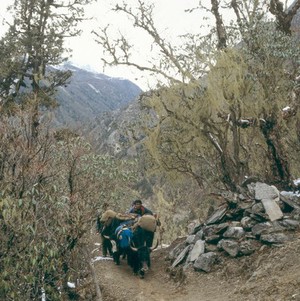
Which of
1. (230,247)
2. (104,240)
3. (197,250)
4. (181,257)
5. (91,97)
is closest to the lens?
(230,247)

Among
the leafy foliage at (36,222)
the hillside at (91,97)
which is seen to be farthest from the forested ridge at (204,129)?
the hillside at (91,97)

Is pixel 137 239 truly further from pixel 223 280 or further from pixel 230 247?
pixel 223 280

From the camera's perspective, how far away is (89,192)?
10859 millimetres

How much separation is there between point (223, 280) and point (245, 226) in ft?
5.16

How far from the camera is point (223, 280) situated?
924cm

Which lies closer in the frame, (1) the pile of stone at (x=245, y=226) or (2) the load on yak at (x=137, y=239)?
(1) the pile of stone at (x=245, y=226)

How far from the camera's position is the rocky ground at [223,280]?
7.71 metres

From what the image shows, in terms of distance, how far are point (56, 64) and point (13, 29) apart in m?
2.72

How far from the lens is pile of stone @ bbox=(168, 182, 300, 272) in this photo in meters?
9.80

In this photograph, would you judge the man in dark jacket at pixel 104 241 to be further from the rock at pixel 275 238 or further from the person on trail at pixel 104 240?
the rock at pixel 275 238

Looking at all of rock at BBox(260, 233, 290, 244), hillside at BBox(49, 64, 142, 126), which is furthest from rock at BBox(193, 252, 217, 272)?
hillside at BBox(49, 64, 142, 126)

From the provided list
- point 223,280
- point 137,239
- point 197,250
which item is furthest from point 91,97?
point 223,280

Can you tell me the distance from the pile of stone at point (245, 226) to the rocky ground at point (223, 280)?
0.70 ft

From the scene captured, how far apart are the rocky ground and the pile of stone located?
21cm
